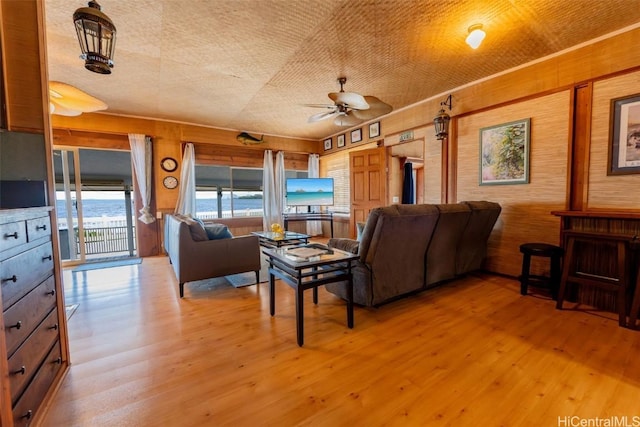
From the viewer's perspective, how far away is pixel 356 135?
18.7 ft

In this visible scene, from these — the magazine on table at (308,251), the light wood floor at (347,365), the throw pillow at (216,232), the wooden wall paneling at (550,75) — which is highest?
the wooden wall paneling at (550,75)

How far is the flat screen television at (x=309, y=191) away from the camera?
623 cm

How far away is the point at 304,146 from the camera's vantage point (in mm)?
6773

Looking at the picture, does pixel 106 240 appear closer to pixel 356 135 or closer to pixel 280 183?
pixel 280 183

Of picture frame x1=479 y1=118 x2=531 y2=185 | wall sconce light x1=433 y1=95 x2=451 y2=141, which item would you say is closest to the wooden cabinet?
wall sconce light x1=433 y1=95 x2=451 y2=141

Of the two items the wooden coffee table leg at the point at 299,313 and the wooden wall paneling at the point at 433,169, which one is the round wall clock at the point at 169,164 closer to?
the wooden coffee table leg at the point at 299,313

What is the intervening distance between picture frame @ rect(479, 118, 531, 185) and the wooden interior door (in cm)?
171

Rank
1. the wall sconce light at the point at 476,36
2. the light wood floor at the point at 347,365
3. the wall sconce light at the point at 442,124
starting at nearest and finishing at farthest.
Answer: the light wood floor at the point at 347,365 → the wall sconce light at the point at 476,36 → the wall sconce light at the point at 442,124

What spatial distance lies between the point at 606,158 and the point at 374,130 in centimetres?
339

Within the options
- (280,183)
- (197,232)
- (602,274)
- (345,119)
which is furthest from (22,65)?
(280,183)

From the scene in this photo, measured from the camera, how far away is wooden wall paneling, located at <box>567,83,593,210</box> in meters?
2.62

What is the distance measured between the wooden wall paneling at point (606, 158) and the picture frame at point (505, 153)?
0.56 m

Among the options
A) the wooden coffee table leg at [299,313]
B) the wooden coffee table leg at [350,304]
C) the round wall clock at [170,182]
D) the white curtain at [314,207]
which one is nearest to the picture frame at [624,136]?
the wooden coffee table leg at [350,304]

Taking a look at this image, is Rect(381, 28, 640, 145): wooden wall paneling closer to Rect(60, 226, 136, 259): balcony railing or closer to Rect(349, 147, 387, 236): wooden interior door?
Rect(349, 147, 387, 236): wooden interior door
